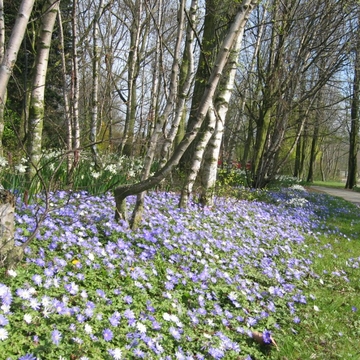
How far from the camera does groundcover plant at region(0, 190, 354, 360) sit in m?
2.05

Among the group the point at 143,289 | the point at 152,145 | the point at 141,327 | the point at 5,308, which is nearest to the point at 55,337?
the point at 5,308

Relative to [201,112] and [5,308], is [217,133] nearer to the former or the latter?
[201,112]

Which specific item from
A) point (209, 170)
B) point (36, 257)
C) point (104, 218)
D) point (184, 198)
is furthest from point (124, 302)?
point (209, 170)

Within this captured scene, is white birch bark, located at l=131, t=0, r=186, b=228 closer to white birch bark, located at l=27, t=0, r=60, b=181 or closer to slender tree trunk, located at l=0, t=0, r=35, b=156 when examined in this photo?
white birch bark, located at l=27, t=0, r=60, b=181

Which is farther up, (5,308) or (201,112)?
(201,112)

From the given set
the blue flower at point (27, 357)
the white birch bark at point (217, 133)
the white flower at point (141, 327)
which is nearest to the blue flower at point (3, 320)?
the blue flower at point (27, 357)

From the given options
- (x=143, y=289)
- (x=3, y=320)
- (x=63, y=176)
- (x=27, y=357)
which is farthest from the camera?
(x=63, y=176)

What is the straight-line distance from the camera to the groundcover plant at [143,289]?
205 cm

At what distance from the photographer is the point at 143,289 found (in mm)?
2801

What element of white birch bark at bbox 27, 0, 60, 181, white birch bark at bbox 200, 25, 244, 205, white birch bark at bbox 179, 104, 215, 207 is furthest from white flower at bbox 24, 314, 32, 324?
white birch bark at bbox 200, 25, 244, 205

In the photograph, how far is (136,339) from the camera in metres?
2.17

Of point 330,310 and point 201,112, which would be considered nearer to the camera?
point 201,112

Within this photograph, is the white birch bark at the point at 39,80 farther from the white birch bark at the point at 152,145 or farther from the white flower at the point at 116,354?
the white flower at the point at 116,354

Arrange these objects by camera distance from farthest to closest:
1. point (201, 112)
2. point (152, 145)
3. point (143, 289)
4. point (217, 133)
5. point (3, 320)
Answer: point (217, 133)
point (152, 145)
point (201, 112)
point (143, 289)
point (3, 320)
